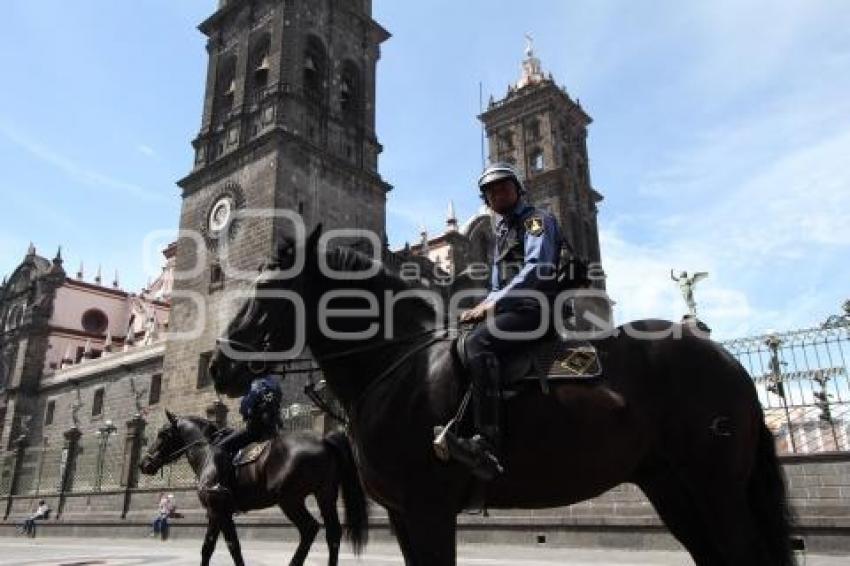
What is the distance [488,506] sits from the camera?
12.9ft

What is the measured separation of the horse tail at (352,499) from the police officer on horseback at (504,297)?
13.3 feet

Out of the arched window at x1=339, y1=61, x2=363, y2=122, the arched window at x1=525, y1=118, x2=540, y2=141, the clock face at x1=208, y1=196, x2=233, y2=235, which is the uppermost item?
the arched window at x1=525, y1=118, x2=540, y2=141

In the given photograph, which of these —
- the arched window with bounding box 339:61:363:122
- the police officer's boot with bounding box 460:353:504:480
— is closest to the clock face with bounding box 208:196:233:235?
the arched window with bounding box 339:61:363:122

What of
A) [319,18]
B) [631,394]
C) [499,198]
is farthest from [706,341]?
[319,18]

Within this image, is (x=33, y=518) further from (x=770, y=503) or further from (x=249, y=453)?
(x=770, y=503)

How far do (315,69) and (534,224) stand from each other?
29.8 metres

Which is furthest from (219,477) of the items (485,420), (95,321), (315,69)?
(95,321)

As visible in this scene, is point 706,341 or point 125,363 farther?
point 125,363

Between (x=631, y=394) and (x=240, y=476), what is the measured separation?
7069 mm

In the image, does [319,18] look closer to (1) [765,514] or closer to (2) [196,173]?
(2) [196,173]

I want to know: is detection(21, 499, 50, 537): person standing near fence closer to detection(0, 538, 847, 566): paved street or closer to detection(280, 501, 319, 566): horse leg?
detection(0, 538, 847, 566): paved street

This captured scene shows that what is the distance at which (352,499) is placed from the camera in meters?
8.31

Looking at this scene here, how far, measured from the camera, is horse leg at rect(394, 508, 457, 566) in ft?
11.6

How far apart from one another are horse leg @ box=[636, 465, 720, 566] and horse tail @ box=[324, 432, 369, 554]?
4.03 m
